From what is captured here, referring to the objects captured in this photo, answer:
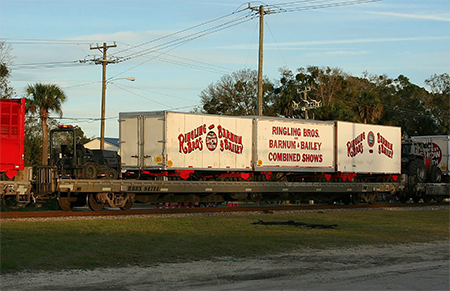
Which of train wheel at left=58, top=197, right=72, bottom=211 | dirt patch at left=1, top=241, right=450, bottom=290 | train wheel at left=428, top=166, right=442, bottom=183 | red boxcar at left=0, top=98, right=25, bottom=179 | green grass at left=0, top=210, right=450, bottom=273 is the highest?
red boxcar at left=0, top=98, right=25, bottom=179

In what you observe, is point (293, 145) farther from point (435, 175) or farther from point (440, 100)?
point (440, 100)

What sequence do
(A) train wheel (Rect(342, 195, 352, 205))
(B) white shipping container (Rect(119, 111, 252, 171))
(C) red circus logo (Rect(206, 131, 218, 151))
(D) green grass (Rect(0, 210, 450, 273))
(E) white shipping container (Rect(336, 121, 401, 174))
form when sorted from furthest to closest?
1. (A) train wheel (Rect(342, 195, 352, 205))
2. (E) white shipping container (Rect(336, 121, 401, 174))
3. (C) red circus logo (Rect(206, 131, 218, 151))
4. (B) white shipping container (Rect(119, 111, 252, 171))
5. (D) green grass (Rect(0, 210, 450, 273))

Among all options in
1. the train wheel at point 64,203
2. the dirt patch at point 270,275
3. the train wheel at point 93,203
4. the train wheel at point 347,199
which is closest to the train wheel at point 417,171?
the train wheel at point 347,199

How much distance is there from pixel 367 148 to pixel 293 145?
4.77m

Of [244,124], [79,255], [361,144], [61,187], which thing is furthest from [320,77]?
[79,255]

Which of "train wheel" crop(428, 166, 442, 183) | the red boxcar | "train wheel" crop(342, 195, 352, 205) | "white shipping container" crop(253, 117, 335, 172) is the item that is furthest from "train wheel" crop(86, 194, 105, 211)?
"train wheel" crop(428, 166, 442, 183)

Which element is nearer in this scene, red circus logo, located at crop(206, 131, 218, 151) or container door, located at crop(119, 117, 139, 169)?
container door, located at crop(119, 117, 139, 169)

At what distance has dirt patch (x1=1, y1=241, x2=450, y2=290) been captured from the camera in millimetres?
8773

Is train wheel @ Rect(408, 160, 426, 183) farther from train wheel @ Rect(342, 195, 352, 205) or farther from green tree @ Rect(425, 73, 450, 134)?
green tree @ Rect(425, 73, 450, 134)

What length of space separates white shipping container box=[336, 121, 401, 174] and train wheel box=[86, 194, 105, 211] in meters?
11.8

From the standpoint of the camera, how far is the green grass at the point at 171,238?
35.1 ft

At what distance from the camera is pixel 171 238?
43.7ft

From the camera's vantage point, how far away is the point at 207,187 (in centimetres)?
2222

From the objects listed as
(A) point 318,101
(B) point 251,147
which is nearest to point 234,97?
(A) point 318,101
